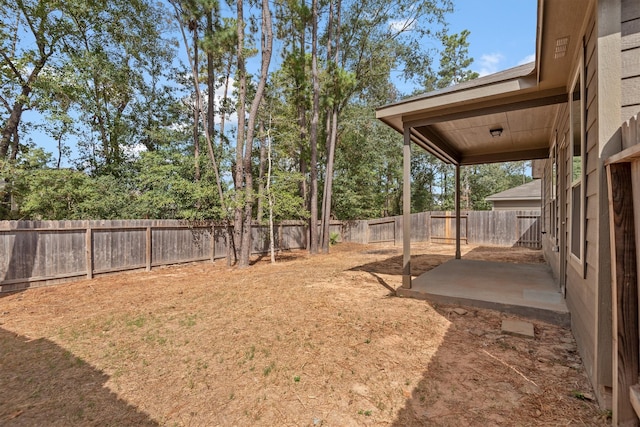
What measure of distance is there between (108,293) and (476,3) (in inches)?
483

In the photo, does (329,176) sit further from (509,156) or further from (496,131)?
(496,131)

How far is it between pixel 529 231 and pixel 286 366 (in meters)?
12.9

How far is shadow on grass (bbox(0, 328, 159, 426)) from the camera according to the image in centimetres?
205

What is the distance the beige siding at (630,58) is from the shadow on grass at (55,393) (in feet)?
12.4

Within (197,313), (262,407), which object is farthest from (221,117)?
(262,407)

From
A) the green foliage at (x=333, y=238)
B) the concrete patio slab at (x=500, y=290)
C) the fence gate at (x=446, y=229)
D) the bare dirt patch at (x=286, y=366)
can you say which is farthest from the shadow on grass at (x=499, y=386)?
the green foliage at (x=333, y=238)

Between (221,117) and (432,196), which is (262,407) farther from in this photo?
(432,196)

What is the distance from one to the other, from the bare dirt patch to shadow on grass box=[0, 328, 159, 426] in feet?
0.04

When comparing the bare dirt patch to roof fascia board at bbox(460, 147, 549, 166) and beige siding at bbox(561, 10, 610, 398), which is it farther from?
roof fascia board at bbox(460, 147, 549, 166)

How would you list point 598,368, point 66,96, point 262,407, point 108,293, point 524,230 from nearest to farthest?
point 598,368 < point 262,407 < point 108,293 < point 66,96 < point 524,230

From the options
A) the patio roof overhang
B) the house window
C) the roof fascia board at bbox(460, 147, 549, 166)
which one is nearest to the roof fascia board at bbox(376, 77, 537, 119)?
the patio roof overhang

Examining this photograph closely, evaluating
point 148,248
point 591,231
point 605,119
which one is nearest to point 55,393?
point 591,231

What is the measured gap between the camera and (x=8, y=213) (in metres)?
9.19

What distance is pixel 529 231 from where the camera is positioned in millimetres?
12000
